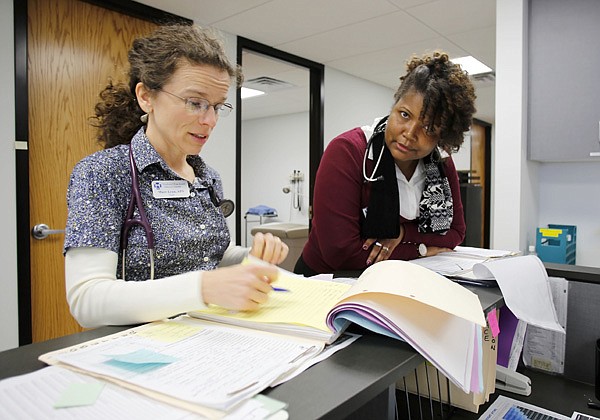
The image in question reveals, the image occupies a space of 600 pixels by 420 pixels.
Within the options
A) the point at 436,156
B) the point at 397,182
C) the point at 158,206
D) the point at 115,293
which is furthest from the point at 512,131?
the point at 115,293

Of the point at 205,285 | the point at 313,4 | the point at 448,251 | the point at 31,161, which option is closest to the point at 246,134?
the point at 313,4

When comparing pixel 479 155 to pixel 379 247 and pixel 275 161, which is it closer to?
pixel 275 161

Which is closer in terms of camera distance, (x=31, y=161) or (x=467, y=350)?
(x=467, y=350)

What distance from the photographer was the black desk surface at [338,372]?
44cm

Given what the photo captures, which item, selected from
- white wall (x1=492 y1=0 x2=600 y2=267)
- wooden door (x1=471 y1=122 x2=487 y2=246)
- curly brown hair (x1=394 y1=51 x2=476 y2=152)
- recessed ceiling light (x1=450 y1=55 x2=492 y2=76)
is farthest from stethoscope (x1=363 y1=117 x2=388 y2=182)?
wooden door (x1=471 y1=122 x2=487 y2=246)

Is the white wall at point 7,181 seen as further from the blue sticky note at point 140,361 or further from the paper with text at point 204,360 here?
the blue sticky note at point 140,361

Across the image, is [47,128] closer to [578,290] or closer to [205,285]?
[205,285]

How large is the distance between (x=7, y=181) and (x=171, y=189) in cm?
173

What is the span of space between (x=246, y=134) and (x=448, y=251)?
659 cm

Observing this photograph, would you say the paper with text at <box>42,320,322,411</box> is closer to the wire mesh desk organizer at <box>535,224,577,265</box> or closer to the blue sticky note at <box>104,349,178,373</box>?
the blue sticky note at <box>104,349,178,373</box>

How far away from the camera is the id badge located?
1015 mm

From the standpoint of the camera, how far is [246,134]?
25.3ft

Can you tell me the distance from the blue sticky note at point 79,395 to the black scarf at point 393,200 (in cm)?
105

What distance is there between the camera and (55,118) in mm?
2482
